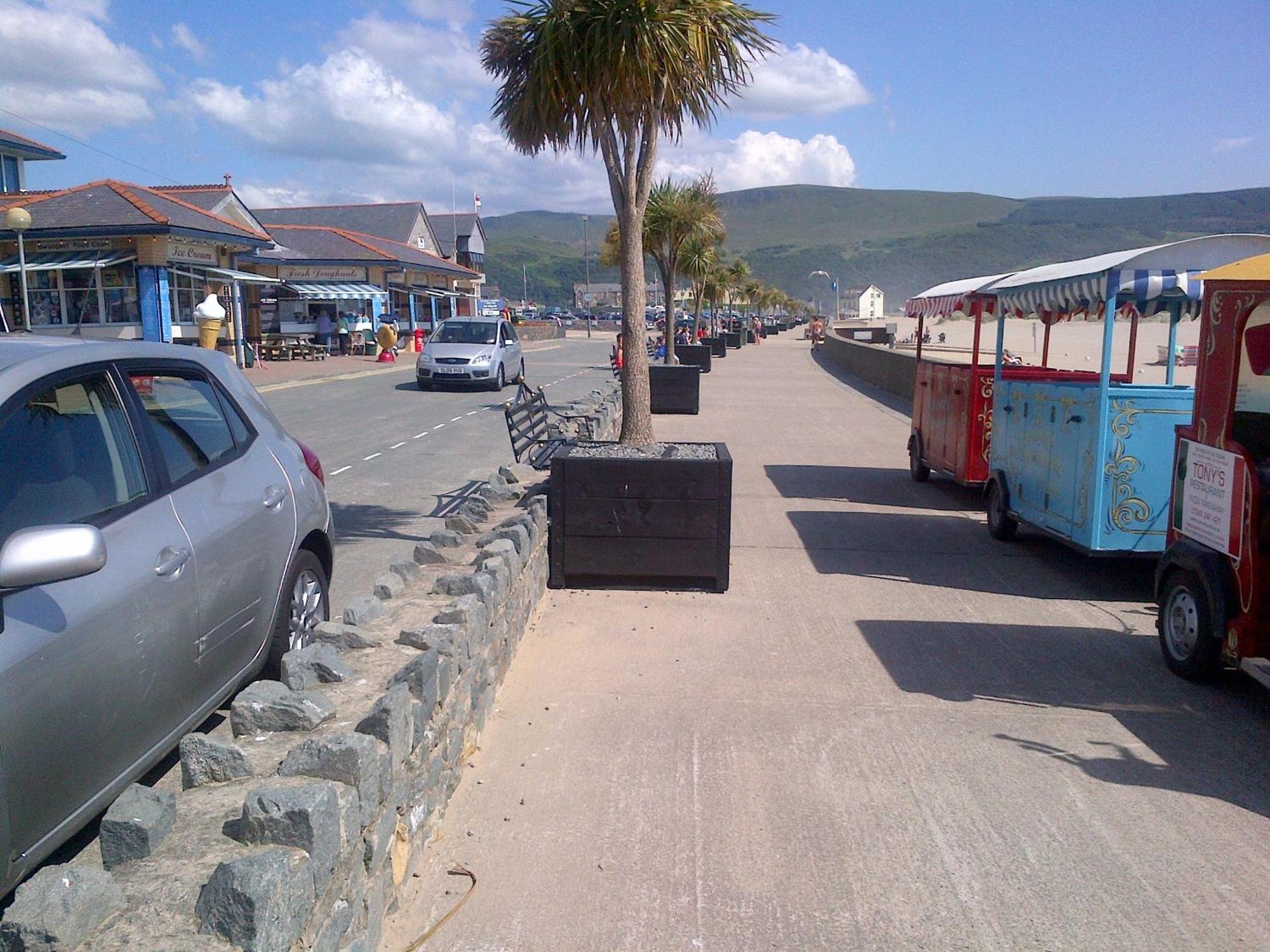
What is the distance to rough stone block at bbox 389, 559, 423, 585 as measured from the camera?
569 cm

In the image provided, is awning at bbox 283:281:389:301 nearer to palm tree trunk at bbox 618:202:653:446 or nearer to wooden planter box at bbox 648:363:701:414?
wooden planter box at bbox 648:363:701:414

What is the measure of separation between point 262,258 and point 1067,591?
113 ft

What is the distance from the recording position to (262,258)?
37.4m

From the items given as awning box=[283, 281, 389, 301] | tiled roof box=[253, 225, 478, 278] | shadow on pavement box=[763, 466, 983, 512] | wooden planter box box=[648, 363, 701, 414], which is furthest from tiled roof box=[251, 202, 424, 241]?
shadow on pavement box=[763, 466, 983, 512]

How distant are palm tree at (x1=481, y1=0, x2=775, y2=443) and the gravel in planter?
1.11ft

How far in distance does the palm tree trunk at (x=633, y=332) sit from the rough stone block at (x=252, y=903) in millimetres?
6133

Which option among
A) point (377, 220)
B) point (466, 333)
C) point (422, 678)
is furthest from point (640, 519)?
point (377, 220)

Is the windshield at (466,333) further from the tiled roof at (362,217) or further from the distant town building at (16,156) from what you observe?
the tiled roof at (362,217)

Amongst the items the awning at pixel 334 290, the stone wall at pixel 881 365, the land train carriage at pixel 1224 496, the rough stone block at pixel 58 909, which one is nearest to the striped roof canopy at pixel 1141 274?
the land train carriage at pixel 1224 496

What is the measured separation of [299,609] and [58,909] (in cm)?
271

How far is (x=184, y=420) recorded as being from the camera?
437 centimetres

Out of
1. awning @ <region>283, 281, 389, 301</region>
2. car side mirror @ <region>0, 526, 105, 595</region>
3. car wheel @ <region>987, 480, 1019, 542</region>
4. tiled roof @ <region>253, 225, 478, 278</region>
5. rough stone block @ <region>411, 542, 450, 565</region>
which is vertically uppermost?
tiled roof @ <region>253, 225, 478, 278</region>

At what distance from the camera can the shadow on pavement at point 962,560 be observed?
788 centimetres

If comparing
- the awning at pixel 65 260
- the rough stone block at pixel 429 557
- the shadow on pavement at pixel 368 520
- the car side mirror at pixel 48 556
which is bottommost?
the shadow on pavement at pixel 368 520
